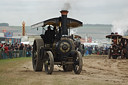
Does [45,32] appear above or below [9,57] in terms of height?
above

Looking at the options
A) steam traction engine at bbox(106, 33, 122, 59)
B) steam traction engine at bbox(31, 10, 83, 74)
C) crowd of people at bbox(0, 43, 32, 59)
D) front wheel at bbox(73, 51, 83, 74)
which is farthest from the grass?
steam traction engine at bbox(106, 33, 122, 59)

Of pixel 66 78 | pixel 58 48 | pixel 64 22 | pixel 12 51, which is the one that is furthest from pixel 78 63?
pixel 12 51

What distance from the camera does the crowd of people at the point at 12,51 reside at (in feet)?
80.4

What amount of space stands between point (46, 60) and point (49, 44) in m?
Result: 0.79

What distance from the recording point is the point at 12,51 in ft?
86.2

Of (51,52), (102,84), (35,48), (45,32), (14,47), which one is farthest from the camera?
(14,47)

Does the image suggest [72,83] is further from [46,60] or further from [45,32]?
[45,32]

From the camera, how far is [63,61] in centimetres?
1266

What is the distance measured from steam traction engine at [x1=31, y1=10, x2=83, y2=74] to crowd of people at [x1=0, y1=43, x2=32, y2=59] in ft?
35.2

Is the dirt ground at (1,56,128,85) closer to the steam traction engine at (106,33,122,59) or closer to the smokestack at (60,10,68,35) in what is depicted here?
the smokestack at (60,10,68,35)

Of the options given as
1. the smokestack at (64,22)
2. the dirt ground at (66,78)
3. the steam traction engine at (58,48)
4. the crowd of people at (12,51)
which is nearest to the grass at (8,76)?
the dirt ground at (66,78)

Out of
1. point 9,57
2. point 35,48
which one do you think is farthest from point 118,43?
point 35,48

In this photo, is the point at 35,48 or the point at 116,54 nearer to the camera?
the point at 35,48

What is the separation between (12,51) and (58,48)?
14.3 meters
